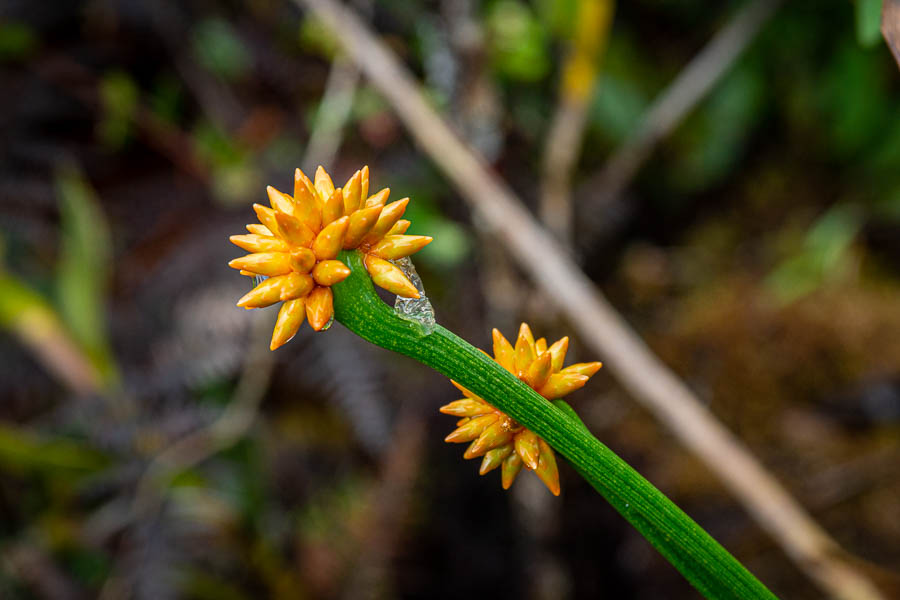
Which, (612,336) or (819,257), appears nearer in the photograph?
(612,336)

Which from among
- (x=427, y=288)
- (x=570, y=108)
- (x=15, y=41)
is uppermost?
(x=15, y=41)

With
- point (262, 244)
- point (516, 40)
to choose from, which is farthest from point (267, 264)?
point (516, 40)

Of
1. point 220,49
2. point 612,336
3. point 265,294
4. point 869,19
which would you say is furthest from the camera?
point 220,49

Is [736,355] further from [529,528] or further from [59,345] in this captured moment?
[59,345]

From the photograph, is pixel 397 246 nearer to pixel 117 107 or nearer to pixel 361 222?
pixel 361 222

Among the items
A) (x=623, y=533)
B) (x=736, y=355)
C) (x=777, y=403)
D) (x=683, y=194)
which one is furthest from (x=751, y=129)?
(x=623, y=533)

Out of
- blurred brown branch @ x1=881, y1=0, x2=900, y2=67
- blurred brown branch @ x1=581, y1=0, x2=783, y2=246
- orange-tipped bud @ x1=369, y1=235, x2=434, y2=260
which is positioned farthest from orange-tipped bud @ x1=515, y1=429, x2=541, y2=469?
blurred brown branch @ x1=581, y1=0, x2=783, y2=246

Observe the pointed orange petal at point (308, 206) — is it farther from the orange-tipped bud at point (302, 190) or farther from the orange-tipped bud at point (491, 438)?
the orange-tipped bud at point (491, 438)
